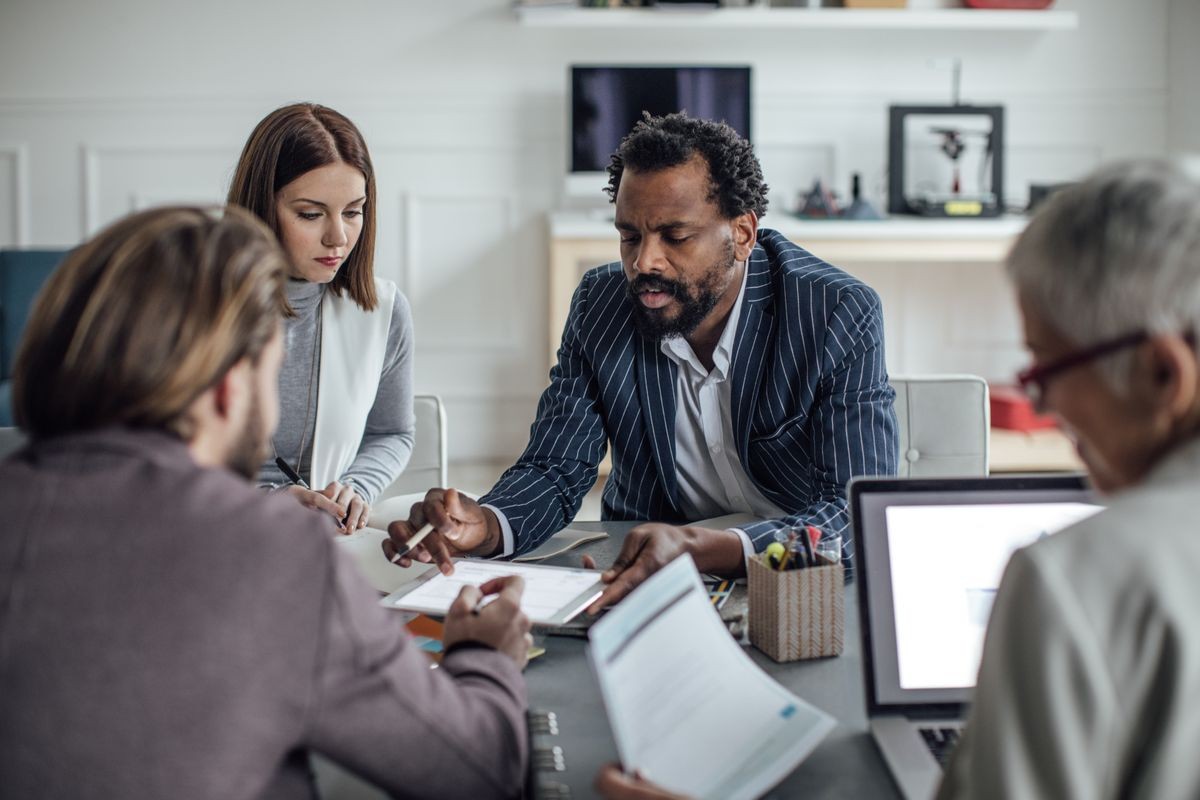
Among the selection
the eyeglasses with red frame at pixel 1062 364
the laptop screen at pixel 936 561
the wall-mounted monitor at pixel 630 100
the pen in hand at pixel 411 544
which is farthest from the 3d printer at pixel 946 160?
the eyeglasses with red frame at pixel 1062 364

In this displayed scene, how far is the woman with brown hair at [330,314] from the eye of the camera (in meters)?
2.04

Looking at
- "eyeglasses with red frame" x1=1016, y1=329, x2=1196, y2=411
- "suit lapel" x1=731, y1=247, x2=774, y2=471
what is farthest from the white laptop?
"suit lapel" x1=731, y1=247, x2=774, y2=471

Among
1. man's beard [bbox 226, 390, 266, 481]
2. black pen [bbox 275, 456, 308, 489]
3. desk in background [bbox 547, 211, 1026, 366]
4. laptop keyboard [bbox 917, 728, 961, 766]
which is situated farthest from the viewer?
desk in background [bbox 547, 211, 1026, 366]

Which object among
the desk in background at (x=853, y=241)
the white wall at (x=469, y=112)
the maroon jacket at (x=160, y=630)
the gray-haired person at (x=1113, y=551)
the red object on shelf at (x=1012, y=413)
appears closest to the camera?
the gray-haired person at (x=1113, y=551)

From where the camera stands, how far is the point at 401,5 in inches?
175

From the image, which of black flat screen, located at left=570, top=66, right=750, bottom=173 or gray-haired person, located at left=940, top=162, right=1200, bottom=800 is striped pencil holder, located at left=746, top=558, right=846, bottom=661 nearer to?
gray-haired person, located at left=940, top=162, right=1200, bottom=800

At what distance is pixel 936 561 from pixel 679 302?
0.84m

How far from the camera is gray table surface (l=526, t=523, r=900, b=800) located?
3.29 feet

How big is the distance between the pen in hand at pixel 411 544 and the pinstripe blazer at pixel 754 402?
0.66 feet

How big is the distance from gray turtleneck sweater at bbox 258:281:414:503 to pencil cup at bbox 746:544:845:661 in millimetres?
939

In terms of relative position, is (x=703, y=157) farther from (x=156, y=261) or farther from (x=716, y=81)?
(x=716, y=81)

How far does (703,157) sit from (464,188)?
8.89 ft

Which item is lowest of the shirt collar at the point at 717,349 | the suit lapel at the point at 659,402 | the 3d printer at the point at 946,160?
the suit lapel at the point at 659,402

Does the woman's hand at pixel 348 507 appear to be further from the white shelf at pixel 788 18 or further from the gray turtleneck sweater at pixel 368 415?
the white shelf at pixel 788 18
